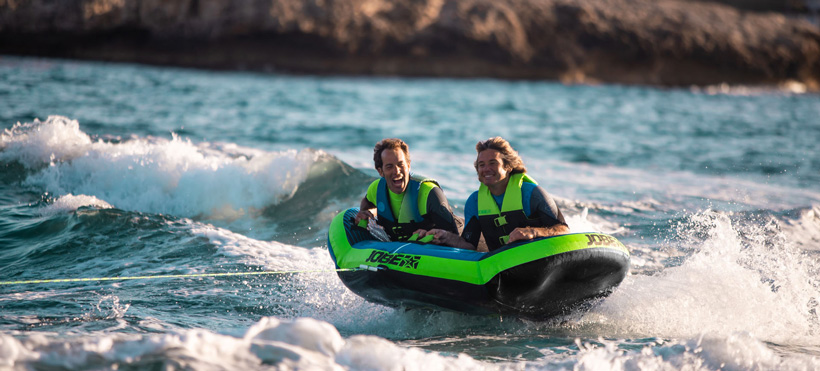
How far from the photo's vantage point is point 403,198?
5.21 m

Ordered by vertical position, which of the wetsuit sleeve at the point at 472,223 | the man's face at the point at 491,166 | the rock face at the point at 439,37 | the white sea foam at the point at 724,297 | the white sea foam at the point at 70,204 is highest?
the rock face at the point at 439,37

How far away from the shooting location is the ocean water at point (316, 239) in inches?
159

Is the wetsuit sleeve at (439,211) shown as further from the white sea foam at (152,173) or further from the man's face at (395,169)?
the white sea foam at (152,173)

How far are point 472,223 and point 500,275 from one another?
2.10ft

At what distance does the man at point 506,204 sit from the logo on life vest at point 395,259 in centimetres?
27

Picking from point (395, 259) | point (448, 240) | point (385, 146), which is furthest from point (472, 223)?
point (385, 146)

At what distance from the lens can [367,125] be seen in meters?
16.1

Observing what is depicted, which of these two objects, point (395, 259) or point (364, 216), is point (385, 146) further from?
point (395, 259)

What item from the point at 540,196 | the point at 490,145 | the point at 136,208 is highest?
the point at 490,145

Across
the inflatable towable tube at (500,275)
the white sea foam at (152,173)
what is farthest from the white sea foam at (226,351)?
the white sea foam at (152,173)

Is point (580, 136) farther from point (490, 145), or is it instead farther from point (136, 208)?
point (490, 145)

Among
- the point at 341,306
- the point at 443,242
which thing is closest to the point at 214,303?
the point at 341,306

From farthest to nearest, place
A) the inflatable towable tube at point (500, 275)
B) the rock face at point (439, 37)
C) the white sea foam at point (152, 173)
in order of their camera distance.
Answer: the rock face at point (439, 37)
the white sea foam at point (152, 173)
the inflatable towable tube at point (500, 275)

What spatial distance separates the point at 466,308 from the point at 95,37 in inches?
1291
